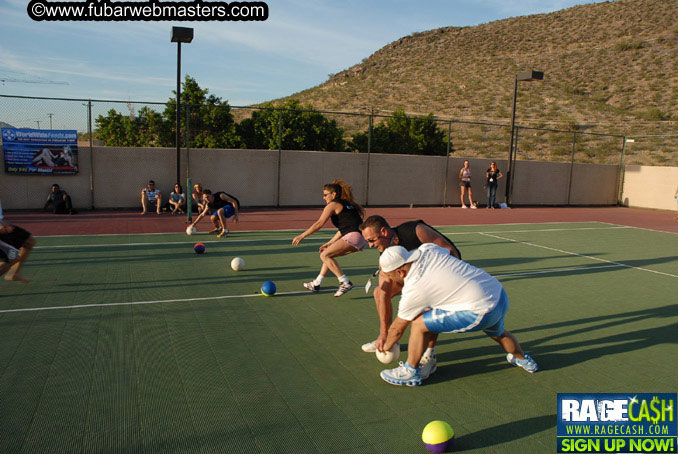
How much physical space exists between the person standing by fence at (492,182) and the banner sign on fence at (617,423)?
17.5m

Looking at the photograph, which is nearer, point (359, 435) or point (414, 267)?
Result: point (359, 435)

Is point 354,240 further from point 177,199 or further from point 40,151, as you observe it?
point 40,151

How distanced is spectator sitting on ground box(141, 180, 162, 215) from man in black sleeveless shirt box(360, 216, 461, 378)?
12908mm

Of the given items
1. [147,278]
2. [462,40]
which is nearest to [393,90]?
[462,40]

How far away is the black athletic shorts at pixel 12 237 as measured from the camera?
706 cm

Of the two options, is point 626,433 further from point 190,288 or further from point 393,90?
point 393,90

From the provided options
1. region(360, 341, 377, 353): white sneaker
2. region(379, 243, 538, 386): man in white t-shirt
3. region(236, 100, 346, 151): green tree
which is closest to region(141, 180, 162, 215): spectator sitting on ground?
region(236, 100, 346, 151): green tree

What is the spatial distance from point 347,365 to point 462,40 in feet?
219

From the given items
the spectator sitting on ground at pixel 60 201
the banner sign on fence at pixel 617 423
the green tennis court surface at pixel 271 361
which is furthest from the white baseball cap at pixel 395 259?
the spectator sitting on ground at pixel 60 201

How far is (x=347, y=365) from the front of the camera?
5.04 m

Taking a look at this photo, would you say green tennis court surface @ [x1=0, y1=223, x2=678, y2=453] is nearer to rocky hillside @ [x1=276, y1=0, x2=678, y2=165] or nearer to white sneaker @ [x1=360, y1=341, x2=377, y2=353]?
A: white sneaker @ [x1=360, y1=341, x2=377, y2=353]

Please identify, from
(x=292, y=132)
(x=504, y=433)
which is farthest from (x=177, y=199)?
(x=504, y=433)

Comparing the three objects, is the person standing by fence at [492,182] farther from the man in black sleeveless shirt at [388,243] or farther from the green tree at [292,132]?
the man in black sleeveless shirt at [388,243]

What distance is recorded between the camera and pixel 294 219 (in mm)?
16312
